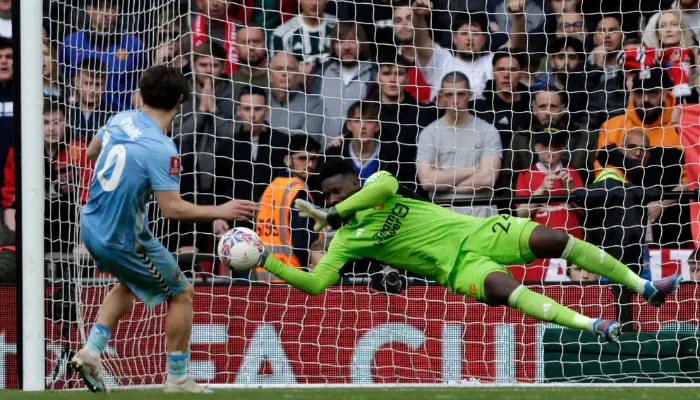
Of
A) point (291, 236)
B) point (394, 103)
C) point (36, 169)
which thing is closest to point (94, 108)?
point (36, 169)

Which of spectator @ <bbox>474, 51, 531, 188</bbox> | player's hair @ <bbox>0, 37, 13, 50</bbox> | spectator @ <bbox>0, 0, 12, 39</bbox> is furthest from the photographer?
spectator @ <bbox>0, 0, 12, 39</bbox>

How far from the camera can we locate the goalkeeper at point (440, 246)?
6.71 metres

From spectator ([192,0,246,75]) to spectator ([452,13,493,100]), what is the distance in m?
1.73

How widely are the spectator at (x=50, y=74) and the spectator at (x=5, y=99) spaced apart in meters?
1.53

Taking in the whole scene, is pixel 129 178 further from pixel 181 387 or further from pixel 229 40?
pixel 229 40

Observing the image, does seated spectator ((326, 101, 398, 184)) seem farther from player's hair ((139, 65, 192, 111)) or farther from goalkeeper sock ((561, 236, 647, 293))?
player's hair ((139, 65, 192, 111))

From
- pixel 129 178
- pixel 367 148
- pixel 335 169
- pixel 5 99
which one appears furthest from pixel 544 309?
pixel 5 99

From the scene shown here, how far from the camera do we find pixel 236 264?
6.73 meters

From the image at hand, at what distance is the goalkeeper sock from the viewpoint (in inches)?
270

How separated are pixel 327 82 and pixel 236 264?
3.04 m

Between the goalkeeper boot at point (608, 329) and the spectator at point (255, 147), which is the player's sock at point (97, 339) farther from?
the spectator at point (255, 147)

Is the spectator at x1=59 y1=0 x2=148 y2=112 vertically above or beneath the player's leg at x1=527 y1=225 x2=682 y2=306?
above

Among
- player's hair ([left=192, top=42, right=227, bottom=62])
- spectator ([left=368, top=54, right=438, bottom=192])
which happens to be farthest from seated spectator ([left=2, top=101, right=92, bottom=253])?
spectator ([left=368, top=54, right=438, bottom=192])

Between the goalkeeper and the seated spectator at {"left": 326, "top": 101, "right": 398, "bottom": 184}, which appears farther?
the seated spectator at {"left": 326, "top": 101, "right": 398, "bottom": 184}
